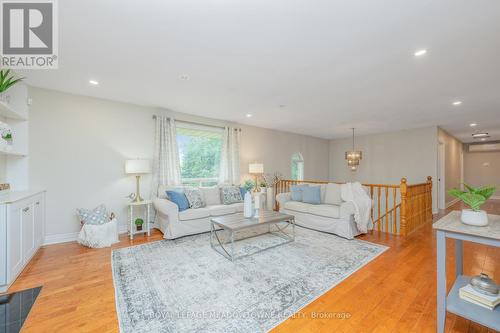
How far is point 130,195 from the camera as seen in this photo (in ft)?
13.4

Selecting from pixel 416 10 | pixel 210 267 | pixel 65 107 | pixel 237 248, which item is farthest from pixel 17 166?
pixel 416 10

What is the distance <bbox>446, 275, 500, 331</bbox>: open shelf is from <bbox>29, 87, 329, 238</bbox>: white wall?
15.1ft

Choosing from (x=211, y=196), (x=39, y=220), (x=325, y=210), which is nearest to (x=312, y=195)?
(x=325, y=210)

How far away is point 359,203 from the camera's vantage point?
3.94m

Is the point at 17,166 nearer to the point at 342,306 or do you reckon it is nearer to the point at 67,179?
the point at 67,179

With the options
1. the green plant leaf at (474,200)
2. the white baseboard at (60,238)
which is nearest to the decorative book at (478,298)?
the green plant leaf at (474,200)

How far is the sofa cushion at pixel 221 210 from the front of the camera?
13.4ft

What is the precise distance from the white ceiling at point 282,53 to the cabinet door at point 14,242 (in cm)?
185

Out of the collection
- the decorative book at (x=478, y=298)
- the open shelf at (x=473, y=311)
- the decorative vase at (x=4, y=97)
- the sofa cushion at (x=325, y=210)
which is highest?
the decorative vase at (x=4, y=97)

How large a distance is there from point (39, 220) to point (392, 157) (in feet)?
28.9

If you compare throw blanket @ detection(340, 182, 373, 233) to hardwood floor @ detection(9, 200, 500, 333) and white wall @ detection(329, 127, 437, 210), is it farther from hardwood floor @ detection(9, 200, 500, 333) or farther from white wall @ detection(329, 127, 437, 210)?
white wall @ detection(329, 127, 437, 210)

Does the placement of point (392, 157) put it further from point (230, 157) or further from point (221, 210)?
point (221, 210)

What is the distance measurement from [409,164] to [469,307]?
6366 mm

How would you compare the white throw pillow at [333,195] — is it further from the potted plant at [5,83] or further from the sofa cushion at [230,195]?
the potted plant at [5,83]
